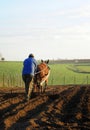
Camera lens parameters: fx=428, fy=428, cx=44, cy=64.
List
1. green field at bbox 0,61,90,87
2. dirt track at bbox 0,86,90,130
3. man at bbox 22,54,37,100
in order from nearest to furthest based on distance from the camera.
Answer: dirt track at bbox 0,86,90,130, man at bbox 22,54,37,100, green field at bbox 0,61,90,87

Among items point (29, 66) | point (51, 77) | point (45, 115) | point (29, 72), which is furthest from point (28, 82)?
point (51, 77)

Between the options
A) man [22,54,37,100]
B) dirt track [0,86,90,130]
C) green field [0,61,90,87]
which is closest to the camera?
dirt track [0,86,90,130]

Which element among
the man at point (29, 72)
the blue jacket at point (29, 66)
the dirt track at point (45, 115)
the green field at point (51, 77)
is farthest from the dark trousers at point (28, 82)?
the green field at point (51, 77)

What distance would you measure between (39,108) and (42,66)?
540cm

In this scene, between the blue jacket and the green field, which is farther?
the green field

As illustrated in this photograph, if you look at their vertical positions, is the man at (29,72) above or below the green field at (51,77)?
above

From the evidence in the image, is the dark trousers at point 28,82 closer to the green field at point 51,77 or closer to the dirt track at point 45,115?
the dirt track at point 45,115

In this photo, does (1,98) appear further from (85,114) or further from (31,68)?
(85,114)

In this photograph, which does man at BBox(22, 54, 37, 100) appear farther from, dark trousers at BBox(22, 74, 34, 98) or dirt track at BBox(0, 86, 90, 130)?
dirt track at BBox(0, 86, 90, 130)

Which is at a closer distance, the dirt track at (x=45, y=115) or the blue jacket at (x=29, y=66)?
the dirt track at (x=45, y=115)

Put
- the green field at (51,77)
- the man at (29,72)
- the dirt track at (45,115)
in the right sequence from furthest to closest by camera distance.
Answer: the green field at (51,77), the man at (29,72), the dirt track at (45,115)

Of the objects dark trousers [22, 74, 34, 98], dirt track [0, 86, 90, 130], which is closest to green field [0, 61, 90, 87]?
dark trousers [22, 74, 34, 98]

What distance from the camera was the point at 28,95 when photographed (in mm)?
17281

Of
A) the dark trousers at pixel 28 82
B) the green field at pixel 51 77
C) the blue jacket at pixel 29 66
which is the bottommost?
the green field at pixel 51 77
